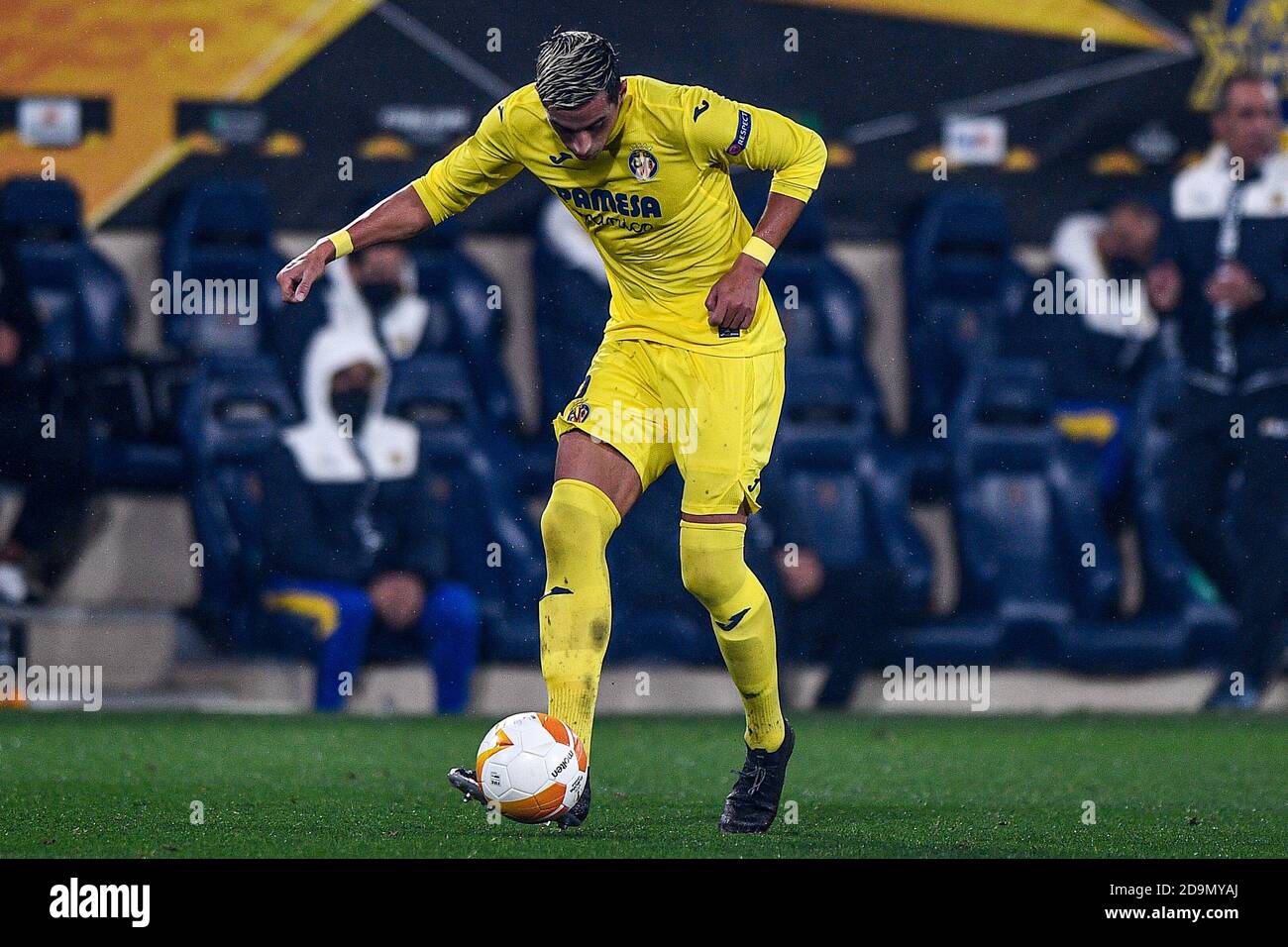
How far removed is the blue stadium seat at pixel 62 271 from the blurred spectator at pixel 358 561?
1078 millimetres

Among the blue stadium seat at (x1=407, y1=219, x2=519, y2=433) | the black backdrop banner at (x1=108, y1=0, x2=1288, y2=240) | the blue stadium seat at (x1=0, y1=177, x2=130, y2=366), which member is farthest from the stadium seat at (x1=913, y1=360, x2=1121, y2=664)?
the blue stadium seat at (x1=0, y1=177, x2=130, y2=366)

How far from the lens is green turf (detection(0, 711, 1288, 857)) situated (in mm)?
4770

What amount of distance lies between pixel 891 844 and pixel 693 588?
0.85 metres

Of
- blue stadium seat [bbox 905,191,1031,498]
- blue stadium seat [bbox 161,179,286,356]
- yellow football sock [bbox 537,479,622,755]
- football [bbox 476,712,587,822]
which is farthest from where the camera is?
blue stadium seat [bbox 905,191,1031,498]

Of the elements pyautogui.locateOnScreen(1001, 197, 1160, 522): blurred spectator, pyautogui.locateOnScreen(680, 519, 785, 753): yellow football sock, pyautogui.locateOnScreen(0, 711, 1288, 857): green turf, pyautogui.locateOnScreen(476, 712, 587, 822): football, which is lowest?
pyautogui.locateOnScreen(0, 711, 1288, 857): green turf

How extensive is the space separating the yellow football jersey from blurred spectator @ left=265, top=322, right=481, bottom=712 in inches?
166

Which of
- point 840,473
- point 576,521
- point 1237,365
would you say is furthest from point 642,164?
point 1237,365

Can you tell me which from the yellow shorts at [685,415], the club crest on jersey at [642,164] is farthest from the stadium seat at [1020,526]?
the club crest on jersey at [642,164]

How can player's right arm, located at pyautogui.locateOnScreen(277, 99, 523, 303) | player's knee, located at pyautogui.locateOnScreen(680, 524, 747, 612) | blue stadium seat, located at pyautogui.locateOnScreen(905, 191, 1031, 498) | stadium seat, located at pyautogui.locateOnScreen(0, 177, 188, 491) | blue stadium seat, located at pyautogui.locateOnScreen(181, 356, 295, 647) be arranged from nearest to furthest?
player's knee, located at pyautogui.locateOnScreen(680, 524, 747, 612), player's right arm, located at pyautogui.locateOnScreen(277, 99, 523, 303), blue stadium seat, located at pyautogui.locateOnScreen(181, 356, 295, 647), stadium seat, located at pyautogui.locateOnScreen(0, 177, 188, 491), blue stadium seat, located at pyautogui.locateOnScreen(905, 191, 1031, 498)

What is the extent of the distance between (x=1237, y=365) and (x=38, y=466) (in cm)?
610

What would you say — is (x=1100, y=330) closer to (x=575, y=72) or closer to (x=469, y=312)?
(x=469, y=312)

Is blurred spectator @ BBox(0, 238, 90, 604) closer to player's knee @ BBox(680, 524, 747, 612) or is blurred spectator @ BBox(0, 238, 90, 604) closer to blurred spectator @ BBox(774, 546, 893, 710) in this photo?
blurred spectator @ BBox(774, 546, 893, 710)

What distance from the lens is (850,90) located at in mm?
10070

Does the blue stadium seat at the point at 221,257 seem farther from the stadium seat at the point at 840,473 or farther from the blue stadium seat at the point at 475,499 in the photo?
the stadium seat at the point at 840,473
